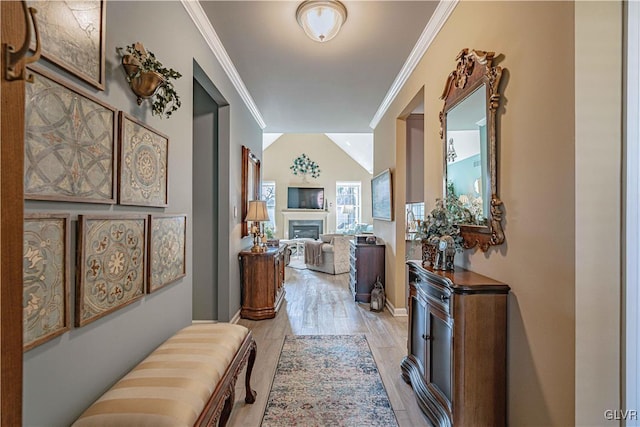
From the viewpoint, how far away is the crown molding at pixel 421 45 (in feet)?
7.52

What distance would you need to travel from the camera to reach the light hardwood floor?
6.89 feet

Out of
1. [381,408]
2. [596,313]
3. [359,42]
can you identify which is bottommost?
[381,408]

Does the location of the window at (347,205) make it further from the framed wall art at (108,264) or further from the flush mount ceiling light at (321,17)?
the framed wall art at (108,264)

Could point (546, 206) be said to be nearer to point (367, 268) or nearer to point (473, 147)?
point (473, 147)

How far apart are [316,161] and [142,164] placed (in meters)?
9.80

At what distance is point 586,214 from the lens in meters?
1.21

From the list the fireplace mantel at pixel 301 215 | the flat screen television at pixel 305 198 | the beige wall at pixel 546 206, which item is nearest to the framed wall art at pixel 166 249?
the beige wall at pixel 546 206

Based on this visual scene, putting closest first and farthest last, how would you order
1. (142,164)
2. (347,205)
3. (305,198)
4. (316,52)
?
(142,164), (316,52), (305,198), (347,205)

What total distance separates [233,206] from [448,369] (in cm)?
277

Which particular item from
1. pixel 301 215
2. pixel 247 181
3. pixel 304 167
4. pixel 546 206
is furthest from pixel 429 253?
pixel 304 167

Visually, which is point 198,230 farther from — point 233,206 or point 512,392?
point 512,392

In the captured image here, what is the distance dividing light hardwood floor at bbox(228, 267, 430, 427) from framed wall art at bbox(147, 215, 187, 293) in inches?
39.8

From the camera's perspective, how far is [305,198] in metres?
11.1

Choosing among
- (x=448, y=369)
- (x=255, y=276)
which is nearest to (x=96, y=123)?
(x=448, y=369)
